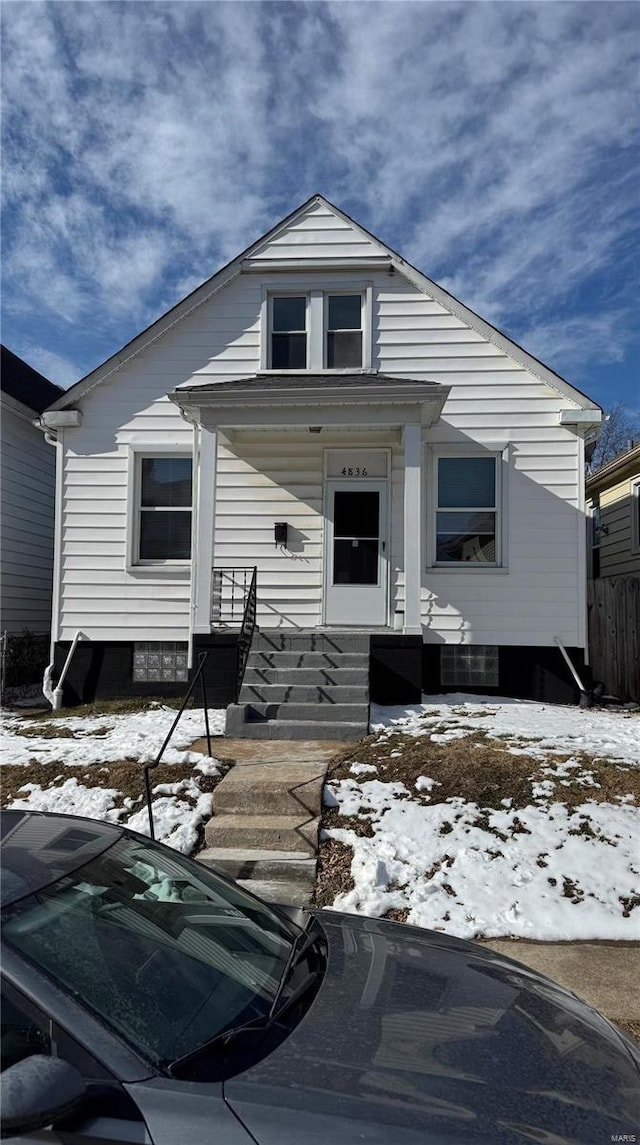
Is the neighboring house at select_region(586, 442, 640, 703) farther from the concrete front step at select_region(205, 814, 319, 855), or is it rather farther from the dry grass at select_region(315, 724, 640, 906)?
the concrete front step at select_region(205, 814, 319, 855)

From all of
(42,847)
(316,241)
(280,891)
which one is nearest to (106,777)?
(280,891)

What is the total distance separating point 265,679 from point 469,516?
13.1 feet

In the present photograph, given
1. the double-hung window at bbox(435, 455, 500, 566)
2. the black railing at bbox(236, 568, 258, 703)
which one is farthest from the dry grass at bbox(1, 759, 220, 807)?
the double-hung window at bbox(435, 455, 500, 566)

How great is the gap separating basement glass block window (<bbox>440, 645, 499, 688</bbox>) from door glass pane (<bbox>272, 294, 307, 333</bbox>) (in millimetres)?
5221

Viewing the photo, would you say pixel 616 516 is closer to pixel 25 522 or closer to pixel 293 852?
pixel 25 522

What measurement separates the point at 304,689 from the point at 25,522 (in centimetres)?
744

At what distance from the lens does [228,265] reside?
33.4ft

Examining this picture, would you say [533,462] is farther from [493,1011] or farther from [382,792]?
[493,1011]

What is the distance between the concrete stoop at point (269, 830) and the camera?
15.0 feet

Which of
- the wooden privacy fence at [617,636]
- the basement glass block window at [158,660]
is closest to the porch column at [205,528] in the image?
the basement glass block window at [158,660]

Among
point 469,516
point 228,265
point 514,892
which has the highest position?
point 228,265

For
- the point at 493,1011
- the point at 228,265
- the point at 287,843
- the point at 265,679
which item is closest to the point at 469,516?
the point at 265,679

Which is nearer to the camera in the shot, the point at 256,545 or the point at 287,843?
the point at 287,843

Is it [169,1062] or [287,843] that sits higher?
[169,1062]
